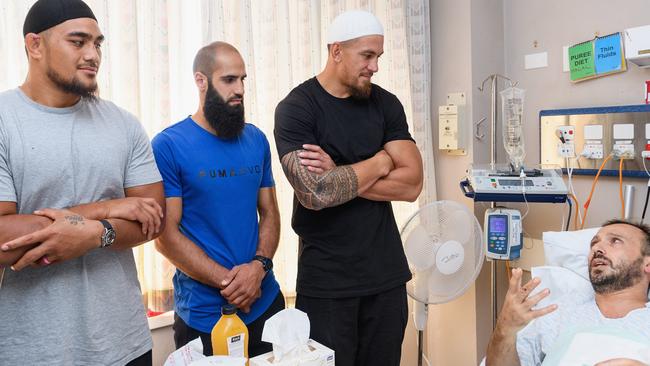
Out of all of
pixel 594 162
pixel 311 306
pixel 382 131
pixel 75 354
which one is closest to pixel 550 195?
pixel 594 162

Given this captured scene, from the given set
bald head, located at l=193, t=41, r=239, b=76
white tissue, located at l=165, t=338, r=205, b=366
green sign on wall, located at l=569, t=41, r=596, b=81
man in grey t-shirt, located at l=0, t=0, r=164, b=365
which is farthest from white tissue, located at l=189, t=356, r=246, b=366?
green sign on wall, located at l=569, t=41, r=596, b=81

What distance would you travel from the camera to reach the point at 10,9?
1702 mm

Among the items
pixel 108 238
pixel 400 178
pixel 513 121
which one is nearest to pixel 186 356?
pixel 108 238

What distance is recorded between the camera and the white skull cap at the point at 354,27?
6.02 ft

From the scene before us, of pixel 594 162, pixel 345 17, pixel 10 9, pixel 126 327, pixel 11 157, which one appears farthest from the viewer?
pixel 594 162

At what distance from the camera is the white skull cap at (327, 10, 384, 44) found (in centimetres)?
183

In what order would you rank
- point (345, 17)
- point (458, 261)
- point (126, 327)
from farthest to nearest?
point (458, 261), point (345, 17), point (126, 327)

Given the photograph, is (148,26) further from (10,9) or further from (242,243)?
(242,243)

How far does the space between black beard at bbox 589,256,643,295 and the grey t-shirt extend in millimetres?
1478

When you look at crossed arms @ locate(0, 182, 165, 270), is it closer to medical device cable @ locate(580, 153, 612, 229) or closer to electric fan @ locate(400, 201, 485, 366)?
electric fan @ locate(400, 201, 485, 366)

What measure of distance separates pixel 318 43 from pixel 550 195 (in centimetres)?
126

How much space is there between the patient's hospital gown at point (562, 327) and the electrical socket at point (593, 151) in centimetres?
93

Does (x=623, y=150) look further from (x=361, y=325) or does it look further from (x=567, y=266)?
(x=361, y=325)

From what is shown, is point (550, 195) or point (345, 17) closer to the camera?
point (345, 17)
